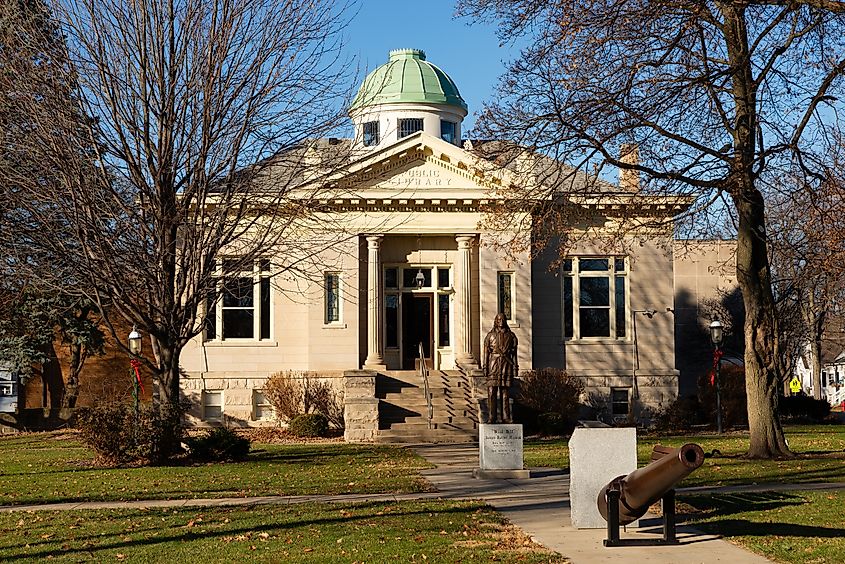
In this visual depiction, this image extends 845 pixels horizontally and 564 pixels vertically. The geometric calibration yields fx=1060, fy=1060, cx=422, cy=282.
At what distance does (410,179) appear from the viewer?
3306cm

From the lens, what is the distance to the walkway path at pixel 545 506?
33.0ft

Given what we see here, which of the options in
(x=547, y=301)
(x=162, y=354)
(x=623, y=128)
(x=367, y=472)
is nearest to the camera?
(x=623, y=128)

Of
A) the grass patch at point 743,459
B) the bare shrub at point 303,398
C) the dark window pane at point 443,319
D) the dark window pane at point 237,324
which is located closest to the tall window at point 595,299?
the dark window pane at point 443,319

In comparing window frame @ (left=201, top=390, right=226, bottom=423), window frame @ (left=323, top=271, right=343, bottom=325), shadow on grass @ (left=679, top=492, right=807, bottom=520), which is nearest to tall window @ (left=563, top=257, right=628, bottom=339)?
window frame @ (left=323, top=271, right=343, bottom=325)

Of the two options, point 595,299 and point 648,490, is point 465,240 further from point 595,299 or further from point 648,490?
point 648,490

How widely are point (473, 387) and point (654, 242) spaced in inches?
318

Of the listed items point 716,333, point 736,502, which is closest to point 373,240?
point 716,333

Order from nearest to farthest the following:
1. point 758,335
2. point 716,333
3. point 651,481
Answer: point 651,481
point 758,335
point 716,333

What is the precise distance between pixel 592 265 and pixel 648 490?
83.1 feet

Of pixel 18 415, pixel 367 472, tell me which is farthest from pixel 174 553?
pixel 18 415

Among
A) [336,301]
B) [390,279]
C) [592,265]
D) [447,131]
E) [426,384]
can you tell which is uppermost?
[447,131]

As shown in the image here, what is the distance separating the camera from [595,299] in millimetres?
34656

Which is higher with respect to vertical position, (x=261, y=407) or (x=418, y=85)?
(x=418, y=85)

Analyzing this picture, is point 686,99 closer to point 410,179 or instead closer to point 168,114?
point 168,114
